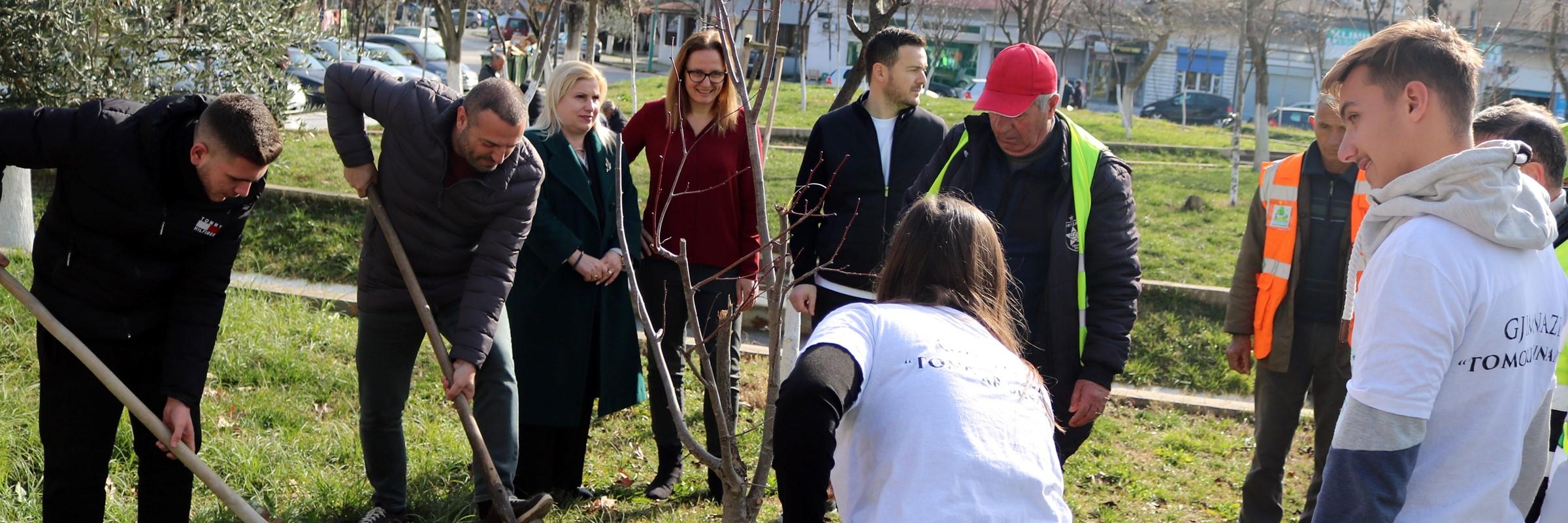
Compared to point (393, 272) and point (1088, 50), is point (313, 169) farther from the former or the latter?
point (1088, 50)

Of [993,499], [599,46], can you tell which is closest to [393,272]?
[993,499]

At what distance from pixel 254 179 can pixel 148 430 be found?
32.1 inches

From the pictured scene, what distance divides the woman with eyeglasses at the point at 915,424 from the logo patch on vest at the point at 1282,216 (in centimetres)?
236

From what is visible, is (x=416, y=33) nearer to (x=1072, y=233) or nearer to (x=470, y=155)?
(x=470, y=155)

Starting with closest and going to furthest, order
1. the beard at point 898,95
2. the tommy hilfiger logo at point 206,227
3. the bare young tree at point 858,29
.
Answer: the tommy hilfiger logo at point 206,227
the beard at point 898,95
the bare young tree at point 858,29

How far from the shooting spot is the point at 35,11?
614 cm

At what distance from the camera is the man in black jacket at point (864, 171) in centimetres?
421

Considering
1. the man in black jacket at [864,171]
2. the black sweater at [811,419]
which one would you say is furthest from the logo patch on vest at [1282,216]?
the black sweater at [811,419]

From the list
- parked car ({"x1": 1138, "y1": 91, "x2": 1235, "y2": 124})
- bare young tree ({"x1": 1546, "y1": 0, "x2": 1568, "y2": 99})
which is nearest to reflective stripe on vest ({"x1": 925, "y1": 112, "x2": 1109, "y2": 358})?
bare young tree ({"x1": 1546, "y1": 0, "x2": 1568, "y2": 99})

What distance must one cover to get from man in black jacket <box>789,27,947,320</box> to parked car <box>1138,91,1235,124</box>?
30.9 metres

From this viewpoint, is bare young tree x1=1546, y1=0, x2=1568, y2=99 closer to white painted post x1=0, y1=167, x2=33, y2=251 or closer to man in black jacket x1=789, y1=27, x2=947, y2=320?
man in black jacket x1=789, y1=27, x2=947, y2=320

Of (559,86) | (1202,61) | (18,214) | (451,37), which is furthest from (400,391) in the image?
(1202,61)

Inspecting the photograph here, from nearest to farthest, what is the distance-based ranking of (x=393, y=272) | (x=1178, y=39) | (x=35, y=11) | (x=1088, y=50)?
(x=393, y=272) < (x=35, y=11) < (x=1088, y=50) < (x=1178, y=39)

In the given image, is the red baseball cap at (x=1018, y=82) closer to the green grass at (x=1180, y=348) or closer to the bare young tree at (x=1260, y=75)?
the green grass at (x=1180, y=348)
